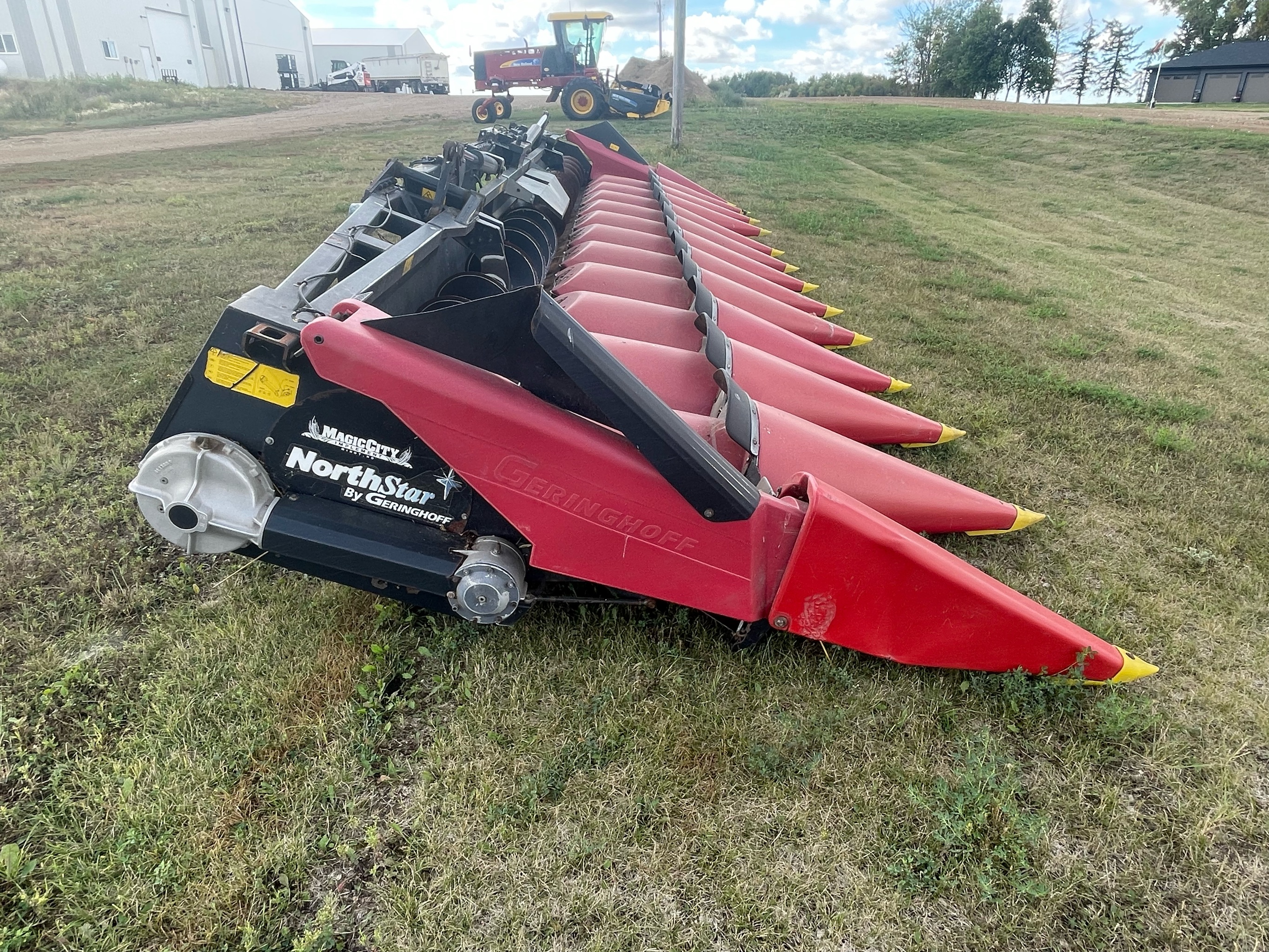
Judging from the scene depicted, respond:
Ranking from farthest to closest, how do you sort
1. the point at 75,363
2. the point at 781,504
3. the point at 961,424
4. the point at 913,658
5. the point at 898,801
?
1. the point at 75,363
2. the point at 961,424
3. the point at 913,658
4. the point at 781,504
5. the point at 898,801

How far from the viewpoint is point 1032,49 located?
44219 mm

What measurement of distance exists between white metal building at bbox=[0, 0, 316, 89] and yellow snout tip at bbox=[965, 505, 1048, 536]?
143 feet

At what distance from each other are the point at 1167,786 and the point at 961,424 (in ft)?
8.38

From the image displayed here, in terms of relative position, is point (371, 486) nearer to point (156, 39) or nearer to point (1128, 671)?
point (1128, 671)

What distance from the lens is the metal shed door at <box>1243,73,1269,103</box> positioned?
124 feet

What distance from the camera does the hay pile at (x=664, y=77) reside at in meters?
29.3

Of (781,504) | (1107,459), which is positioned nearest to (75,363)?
(781,504)

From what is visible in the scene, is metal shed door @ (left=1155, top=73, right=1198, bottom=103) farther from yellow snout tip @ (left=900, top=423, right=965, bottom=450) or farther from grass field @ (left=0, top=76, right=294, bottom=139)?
yellow snout tip @ (left=900, top=423, right=965, bottom=450)

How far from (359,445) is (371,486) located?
0.44 feet

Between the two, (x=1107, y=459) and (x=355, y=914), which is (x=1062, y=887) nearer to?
(x=355, y=914)

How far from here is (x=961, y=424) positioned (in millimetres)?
4246

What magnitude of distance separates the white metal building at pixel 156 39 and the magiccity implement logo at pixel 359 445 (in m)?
42.6

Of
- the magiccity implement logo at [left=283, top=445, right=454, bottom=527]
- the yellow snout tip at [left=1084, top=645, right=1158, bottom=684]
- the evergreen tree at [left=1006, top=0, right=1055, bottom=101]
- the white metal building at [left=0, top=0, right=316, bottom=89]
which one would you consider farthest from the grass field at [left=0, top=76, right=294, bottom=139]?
the evergreen tree at [left=1006, top=0, right=1055, bottom=101]

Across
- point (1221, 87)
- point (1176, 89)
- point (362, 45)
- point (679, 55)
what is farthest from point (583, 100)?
point (362, 45)
